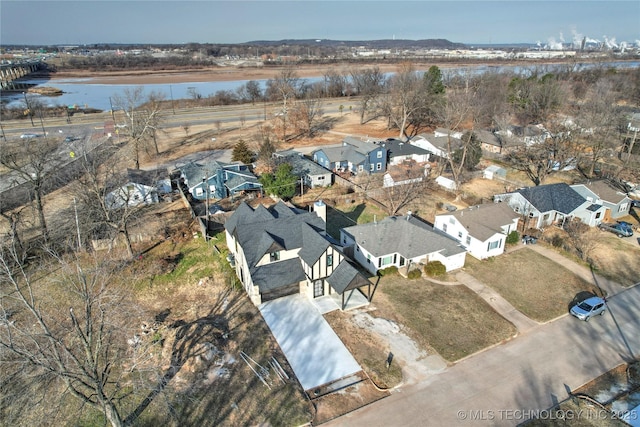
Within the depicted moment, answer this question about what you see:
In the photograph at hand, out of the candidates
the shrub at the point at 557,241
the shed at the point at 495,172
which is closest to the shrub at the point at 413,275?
the shrub at the point at 557,241

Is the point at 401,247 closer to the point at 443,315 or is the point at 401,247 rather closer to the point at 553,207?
the point at 443,315

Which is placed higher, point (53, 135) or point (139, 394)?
point (53, 135)

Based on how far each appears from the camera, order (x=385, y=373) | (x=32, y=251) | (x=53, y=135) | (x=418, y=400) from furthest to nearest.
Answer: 1. (x=53, y=135)
2. (x=32, y=251)
3. (x=385, y=373)
4. (x=418, y=400)

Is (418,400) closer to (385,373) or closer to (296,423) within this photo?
(385,373)

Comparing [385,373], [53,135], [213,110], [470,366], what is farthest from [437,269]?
[213,110]

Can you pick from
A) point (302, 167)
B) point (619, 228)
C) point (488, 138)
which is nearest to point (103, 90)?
point (302, 167)

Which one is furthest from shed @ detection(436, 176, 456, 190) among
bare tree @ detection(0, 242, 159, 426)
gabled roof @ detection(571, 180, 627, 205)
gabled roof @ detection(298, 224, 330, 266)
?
bare tree @ detection(0, 242, 159, 426)

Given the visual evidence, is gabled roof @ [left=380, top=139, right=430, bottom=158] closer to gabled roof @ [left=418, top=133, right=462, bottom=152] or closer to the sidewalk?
gabled roof @ [left=418, top=133, right=462, bottom=152]
